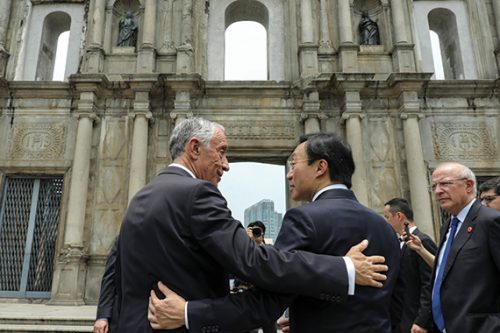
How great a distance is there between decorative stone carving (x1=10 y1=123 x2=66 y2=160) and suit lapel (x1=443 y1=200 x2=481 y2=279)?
419 inches

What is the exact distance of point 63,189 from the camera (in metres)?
11.2

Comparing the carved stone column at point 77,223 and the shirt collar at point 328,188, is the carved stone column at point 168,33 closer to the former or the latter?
the carved stone column at point 77,223

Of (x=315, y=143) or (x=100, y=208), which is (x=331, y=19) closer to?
(x=100, y=208)

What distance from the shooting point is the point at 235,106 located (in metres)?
11.7

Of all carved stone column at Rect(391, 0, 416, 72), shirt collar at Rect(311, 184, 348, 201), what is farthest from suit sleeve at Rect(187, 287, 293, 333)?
carved stone column at Rect(391, 0, 416, 72)

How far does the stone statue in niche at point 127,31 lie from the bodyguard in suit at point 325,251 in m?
11.8

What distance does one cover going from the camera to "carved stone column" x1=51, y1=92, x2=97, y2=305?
9.95m

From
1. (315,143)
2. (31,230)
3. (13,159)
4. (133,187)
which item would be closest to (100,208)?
(133,187)

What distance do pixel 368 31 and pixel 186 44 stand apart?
5425 millimetres

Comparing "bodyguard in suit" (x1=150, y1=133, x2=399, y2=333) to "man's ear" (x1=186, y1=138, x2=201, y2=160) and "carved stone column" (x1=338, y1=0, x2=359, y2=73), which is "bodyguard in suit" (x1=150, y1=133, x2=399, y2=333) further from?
"carved stone column" (x1=338, y1=0, x2=359, y2=73)

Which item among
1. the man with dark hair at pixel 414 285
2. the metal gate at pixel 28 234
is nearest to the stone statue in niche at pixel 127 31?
the metal gate at pixel 28 234

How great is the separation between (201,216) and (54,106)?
1136 centimetres

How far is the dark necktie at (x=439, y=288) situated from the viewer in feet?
10.4

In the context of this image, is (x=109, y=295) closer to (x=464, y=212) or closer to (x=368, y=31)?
(x=464, y=212)
